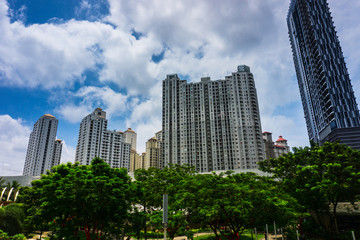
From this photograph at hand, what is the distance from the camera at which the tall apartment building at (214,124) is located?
343 ft

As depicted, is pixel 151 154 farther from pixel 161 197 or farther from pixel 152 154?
pixel 161 197

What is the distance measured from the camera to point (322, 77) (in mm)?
110875

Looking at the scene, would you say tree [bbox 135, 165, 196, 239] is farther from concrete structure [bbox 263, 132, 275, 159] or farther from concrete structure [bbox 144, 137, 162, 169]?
concrete structure [bbox 263, 132, 275, 159]

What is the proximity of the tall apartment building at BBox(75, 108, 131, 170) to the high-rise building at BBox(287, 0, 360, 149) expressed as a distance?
367 ft

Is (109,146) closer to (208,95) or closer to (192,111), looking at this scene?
(192,111)

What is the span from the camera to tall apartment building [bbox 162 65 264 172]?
105m

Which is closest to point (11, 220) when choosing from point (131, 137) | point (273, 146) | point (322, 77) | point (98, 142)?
point (98, 142)

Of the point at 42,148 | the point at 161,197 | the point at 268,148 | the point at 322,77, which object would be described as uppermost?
the point at 322,77

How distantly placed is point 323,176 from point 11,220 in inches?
1616

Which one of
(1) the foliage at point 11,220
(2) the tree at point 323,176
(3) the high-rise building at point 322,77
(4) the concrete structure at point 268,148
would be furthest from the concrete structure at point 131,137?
(2) the tree at point 323,176

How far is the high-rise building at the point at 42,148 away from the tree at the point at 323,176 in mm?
142521

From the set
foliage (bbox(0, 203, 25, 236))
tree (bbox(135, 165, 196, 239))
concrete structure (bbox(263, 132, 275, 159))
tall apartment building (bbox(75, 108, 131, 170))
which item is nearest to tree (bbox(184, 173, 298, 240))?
tree (bbox(135, 165, 196, 239))

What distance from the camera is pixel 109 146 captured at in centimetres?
13650

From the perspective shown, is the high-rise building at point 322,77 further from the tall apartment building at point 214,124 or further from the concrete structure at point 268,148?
the tall apartment building at point 214,124
